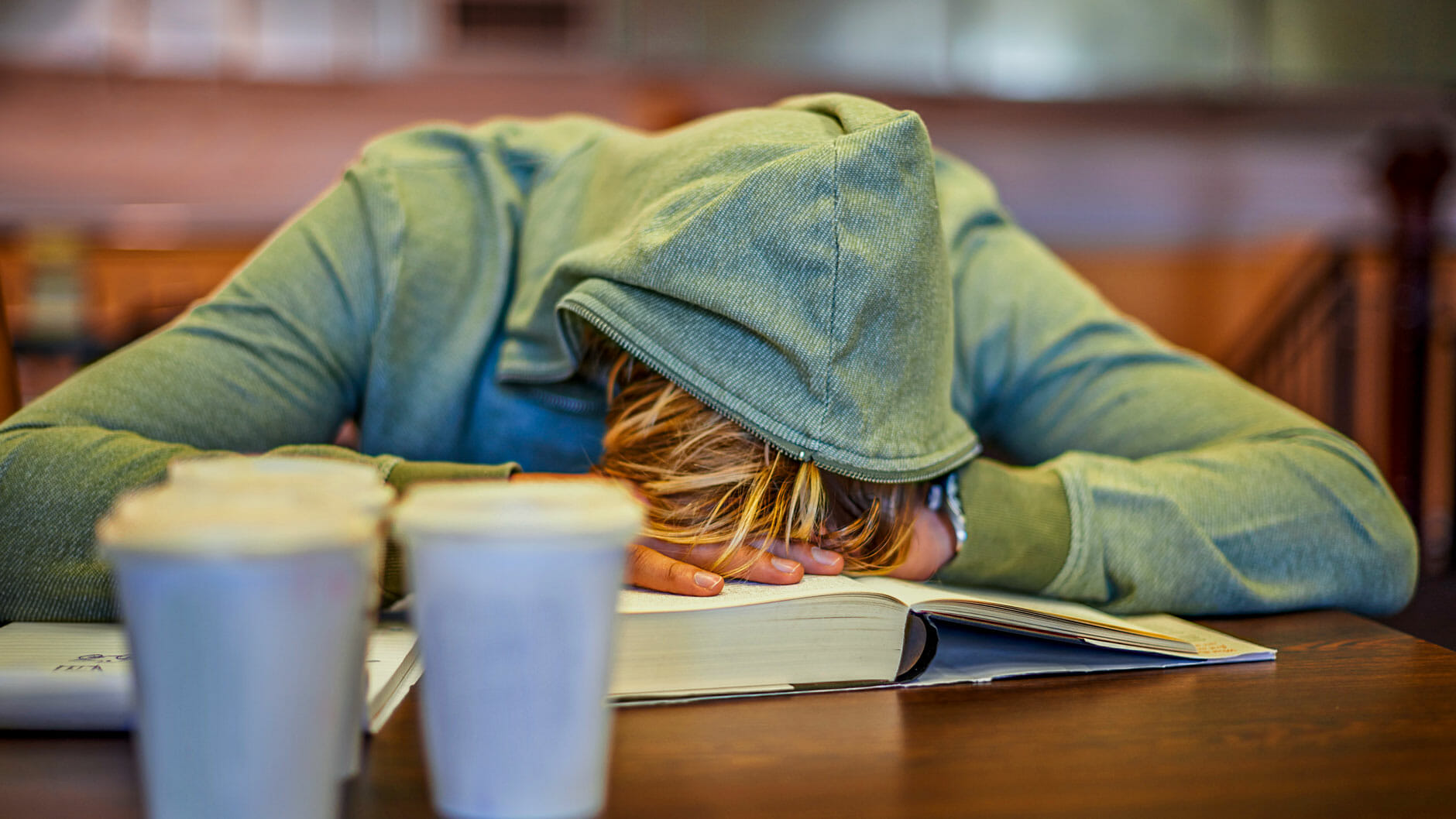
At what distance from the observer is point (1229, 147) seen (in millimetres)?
4820

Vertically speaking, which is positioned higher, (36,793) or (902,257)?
(902,257)

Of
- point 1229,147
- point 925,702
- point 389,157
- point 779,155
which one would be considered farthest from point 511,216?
point 1229,147

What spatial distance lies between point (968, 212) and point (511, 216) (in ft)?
1.43

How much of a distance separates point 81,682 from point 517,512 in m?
0.31

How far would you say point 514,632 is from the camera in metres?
0.34

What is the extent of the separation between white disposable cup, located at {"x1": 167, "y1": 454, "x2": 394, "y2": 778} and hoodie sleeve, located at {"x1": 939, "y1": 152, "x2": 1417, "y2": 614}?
18.3 inches

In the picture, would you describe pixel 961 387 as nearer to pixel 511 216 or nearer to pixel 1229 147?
pixel 511 216

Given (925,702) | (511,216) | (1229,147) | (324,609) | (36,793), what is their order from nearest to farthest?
(324,609) → (36,793) → (925,702) → (511,216) → (1229,147)

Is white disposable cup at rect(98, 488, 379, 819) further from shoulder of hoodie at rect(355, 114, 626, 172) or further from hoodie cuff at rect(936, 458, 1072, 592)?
shoulder of hoodie at rect(355, 114, 626, 172)

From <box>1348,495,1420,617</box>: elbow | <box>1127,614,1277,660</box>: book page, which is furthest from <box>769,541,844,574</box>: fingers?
<box>1348,495,1420,617</box>: elbow

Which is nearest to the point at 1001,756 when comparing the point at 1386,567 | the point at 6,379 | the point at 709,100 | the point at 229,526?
the point at 229,526

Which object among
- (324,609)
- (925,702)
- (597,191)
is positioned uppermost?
(597,191)

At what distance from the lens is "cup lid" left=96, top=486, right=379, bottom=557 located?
0.30m

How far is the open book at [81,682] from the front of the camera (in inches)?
19.7
